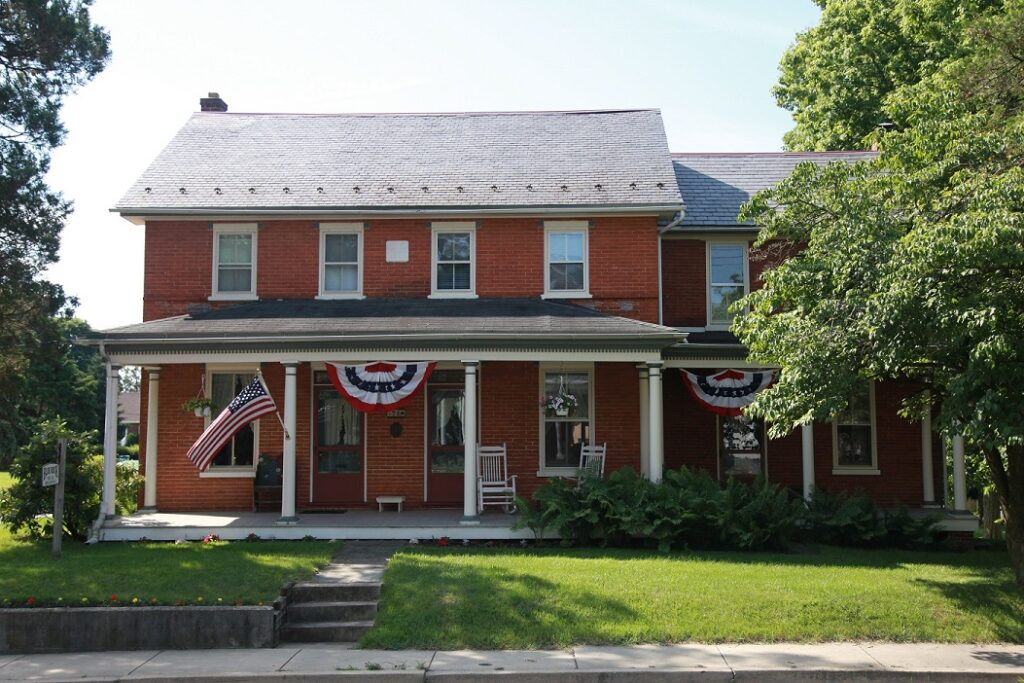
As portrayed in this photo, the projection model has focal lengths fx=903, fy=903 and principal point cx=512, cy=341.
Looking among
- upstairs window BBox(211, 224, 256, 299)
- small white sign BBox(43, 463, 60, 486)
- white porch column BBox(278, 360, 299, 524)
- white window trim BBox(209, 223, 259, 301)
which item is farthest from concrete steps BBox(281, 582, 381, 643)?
upstairs window BBox(211, 224, 256, 299)

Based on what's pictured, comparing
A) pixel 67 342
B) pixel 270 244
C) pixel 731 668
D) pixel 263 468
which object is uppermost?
pixel 270 244

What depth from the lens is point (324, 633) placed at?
1034 centimetres

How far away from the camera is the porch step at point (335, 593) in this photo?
435 inches

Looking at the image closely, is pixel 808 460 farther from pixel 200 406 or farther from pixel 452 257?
pixel 200 406

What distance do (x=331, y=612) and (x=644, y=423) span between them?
757cm

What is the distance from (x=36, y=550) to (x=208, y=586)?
4.34 metres

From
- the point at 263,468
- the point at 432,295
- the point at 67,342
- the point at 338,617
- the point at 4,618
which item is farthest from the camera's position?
the point at 67,342

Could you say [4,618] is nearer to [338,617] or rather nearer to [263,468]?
[338,617]

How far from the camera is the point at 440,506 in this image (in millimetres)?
16922

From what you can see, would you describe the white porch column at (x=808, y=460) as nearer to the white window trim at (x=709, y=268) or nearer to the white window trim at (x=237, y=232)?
the white window trim at (x=709, y=268)

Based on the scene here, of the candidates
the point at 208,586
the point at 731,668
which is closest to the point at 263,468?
the point at 208,586

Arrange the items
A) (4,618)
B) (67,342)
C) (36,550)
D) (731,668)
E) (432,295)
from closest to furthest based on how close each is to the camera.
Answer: (731,668) < (4,618) < (36,550) < (432,295) < (67,342)

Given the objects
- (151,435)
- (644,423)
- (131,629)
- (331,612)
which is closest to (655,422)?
(644,423)

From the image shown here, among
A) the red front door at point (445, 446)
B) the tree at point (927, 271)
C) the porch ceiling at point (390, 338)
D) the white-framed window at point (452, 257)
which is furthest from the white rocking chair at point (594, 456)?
the tree at point (927, 271)
